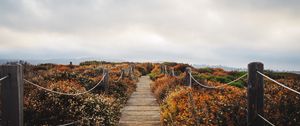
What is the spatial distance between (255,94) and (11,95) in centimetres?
396

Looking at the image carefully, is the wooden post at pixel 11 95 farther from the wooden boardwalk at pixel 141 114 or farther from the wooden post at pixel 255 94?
the wooden boardwalk at pixel 141 114

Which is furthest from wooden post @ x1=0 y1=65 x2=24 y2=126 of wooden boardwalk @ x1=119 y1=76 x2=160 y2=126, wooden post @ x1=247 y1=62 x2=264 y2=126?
wooden boardwalk @ x1=119 y1=76 x2=160 y2=126

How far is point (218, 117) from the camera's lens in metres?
6.73

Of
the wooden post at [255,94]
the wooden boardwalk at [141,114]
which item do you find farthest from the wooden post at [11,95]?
the wooden boardwalk at [141,114]

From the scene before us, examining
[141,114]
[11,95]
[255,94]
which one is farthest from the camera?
[141,114]

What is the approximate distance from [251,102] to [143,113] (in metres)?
6.12

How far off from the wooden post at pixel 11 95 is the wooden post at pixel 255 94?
3779mm

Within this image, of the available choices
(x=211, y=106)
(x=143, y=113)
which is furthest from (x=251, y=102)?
(x=143, y=113)

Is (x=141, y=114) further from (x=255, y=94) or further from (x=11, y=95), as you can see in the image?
(x=11, y=95)

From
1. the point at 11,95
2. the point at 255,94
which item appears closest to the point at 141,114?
the point at 255,94

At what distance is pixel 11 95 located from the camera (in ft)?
16.7

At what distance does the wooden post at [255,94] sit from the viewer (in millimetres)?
5699

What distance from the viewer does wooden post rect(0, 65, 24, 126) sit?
5.08 m

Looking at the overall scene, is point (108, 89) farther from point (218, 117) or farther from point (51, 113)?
point (218, 117)
